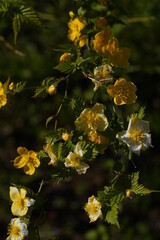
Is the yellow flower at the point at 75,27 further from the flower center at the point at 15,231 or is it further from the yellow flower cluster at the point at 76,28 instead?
the flower center at the point at 15,231

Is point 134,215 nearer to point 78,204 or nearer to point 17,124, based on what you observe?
point 78,204

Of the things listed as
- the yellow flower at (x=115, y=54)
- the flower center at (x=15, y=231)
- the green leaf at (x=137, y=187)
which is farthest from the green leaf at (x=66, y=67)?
the flower center at (x=15, y=231)

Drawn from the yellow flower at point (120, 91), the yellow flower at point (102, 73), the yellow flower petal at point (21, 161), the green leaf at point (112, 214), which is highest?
the yellow flower at point (102, 73)

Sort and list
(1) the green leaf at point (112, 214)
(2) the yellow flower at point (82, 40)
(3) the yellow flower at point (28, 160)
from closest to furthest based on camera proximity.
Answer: (1) the green leaf at point (112, 214) → (3) the yellow flower at point (28, 160) → (2) the yellow flower at point (82, 40)

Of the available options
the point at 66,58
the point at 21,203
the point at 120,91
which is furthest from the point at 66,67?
the point at 21,203

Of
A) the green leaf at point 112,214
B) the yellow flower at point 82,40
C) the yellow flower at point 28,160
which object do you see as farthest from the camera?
the yellow flower at point 82,40

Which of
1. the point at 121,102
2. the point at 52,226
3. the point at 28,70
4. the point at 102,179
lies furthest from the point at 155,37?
the point at 121,102

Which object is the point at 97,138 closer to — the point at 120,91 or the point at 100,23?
the point at 120,91

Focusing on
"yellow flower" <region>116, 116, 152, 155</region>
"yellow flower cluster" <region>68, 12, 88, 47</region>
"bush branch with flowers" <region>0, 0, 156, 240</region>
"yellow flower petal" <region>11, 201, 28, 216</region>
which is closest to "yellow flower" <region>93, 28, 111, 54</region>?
"bush branch with flowers" <region>0, 0, 156, 240</region>
